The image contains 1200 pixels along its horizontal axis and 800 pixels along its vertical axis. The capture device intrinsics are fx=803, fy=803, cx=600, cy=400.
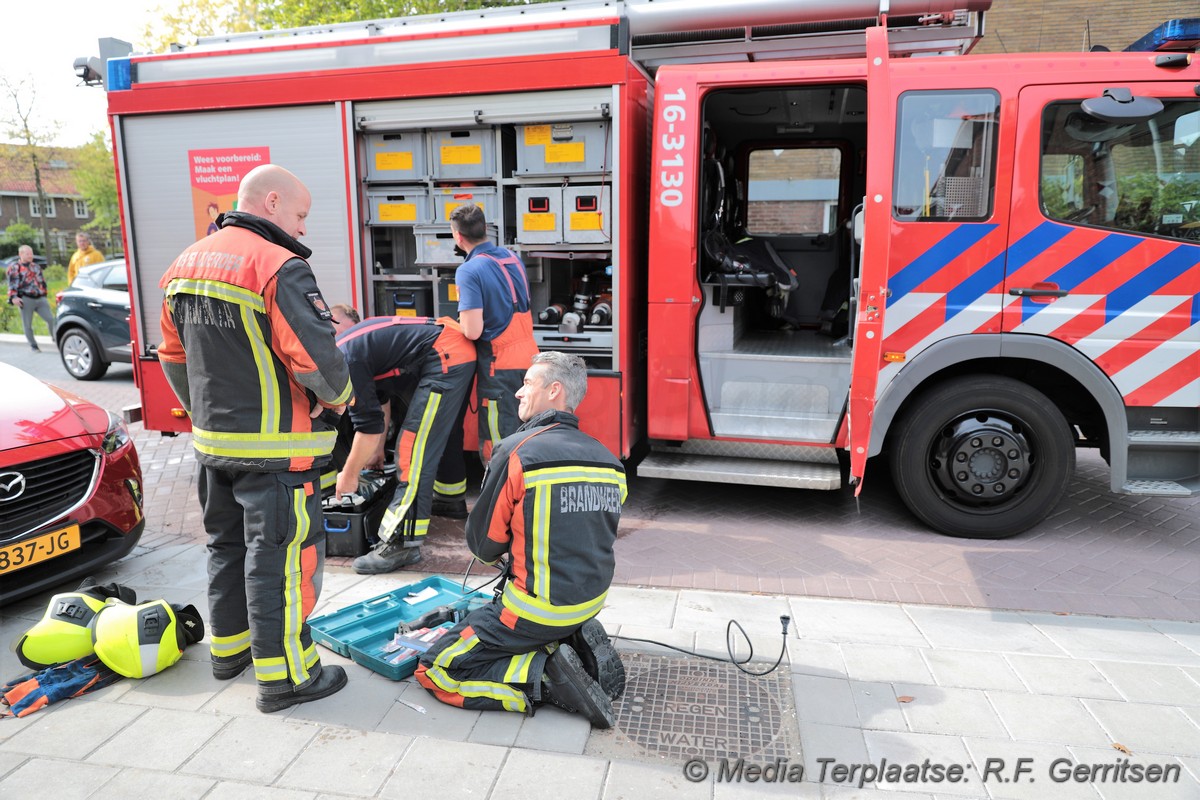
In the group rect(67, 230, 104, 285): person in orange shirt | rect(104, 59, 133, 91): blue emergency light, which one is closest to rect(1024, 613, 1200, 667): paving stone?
rect(104, 59, 133, 91): blue emergency light

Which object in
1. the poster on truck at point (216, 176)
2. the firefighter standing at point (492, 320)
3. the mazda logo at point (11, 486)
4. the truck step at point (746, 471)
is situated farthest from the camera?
the poster on truck at point (216, 176)

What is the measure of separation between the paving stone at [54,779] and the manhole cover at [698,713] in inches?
62.3

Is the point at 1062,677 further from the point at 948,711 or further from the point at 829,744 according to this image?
the point at 829,744

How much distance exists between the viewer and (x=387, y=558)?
4.33 m

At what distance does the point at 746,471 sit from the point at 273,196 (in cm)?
320

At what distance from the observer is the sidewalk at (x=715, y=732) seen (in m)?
2.53

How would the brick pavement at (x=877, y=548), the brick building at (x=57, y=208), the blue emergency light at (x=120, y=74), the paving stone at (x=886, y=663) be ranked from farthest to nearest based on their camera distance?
the brick building at (x=57, y=208) → the blue emergency light at (x=120, y=74) → the brick pavement at (x=877, y=548) → the paving stone at (x=886, y=663)

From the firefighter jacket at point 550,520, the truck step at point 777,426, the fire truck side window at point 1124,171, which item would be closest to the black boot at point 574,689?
the firefighter jacket at point 550,520

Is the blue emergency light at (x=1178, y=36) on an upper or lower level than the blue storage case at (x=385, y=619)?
upper

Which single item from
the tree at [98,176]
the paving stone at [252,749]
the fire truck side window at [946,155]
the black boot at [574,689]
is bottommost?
the paving stone at [252,749]

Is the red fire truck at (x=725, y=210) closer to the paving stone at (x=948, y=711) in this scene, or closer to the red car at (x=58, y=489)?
the paving stone at (x=948, y=711)

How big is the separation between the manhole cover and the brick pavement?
3.09 ft

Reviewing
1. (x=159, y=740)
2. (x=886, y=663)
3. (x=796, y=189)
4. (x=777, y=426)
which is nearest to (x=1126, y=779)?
(x=886, y=663)

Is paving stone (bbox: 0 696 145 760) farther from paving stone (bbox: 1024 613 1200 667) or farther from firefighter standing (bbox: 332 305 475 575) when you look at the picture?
paving stone (bbox: 1024 613 1200 667)
